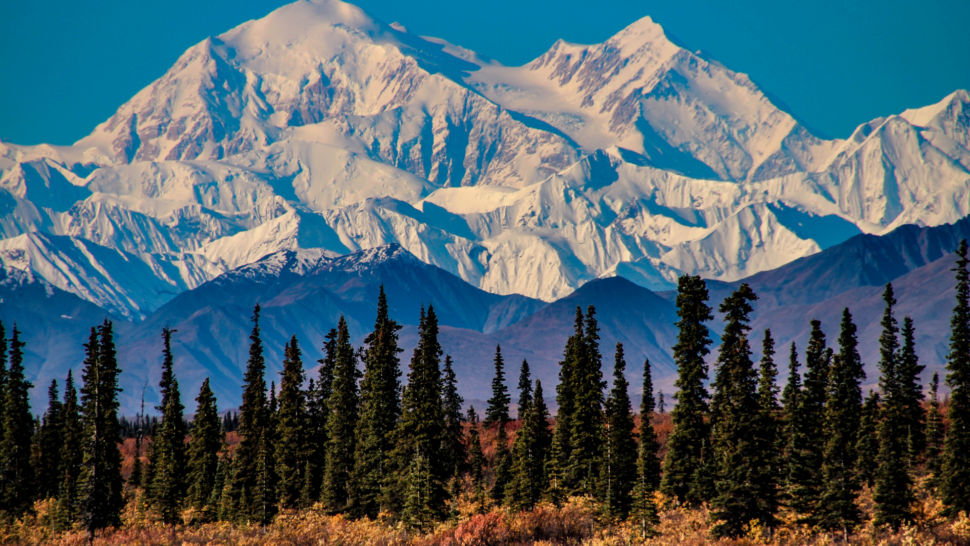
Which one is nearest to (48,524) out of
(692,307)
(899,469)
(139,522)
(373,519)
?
(139,522)

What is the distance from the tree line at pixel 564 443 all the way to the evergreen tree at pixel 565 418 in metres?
0.17

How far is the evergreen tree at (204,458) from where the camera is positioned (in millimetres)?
84250

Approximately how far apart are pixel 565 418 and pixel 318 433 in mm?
23747

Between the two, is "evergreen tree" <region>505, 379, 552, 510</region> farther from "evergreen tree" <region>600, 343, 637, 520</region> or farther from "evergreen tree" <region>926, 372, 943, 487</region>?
"evergreen tree" <region>926, 372, 943, 487</region>

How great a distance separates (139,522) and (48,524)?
24.6ft

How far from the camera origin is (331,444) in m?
75.3

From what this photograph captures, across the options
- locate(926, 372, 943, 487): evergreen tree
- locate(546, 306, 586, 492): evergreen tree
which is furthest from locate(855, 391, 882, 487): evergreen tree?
locate(546, 306, 586, 492): evergreen tree

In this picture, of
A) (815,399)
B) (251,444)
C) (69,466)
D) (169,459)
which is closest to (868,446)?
(815,399)

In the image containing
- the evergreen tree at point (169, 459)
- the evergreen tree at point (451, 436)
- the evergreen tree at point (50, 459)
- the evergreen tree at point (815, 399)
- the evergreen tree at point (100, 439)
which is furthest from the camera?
the evergreen tree at point (50, 459)

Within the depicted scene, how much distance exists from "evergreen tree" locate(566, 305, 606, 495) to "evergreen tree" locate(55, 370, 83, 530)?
34227 millimetres

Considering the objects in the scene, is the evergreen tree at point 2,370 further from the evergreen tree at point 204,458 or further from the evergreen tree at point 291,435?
the evergreen tree at point 291,435

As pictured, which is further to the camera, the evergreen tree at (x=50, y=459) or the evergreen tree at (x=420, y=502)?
Result: the evergreen tree at (x=50, y=459)

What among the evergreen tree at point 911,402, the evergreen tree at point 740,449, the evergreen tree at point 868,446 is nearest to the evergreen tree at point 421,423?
the evergreen tree at point 740,449

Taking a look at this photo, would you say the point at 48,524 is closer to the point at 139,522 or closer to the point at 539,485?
the point at 139,522
